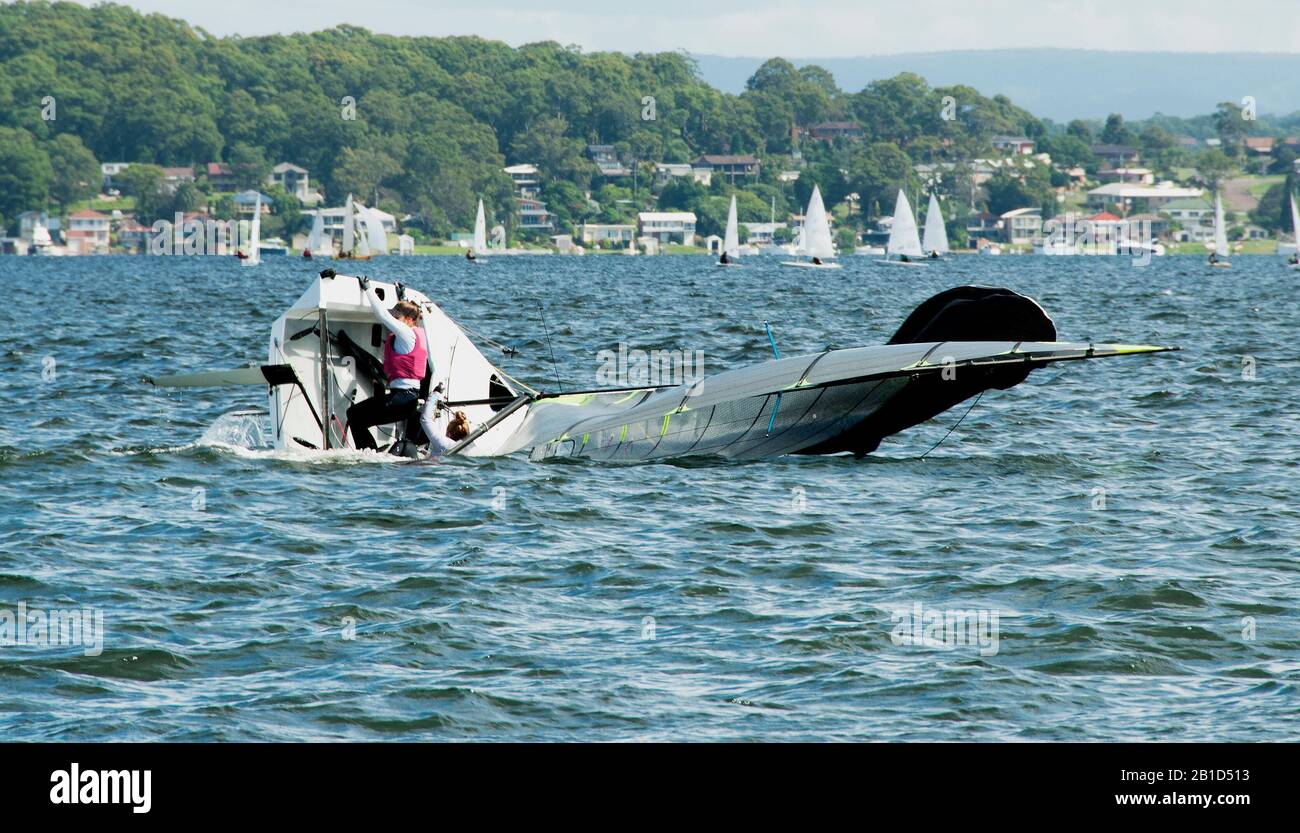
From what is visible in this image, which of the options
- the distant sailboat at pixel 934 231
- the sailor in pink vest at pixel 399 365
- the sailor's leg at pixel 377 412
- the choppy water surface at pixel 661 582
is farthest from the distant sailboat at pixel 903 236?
the sailor in pink vest at pixel 399 365

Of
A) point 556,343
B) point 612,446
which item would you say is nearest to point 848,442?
point 612,446

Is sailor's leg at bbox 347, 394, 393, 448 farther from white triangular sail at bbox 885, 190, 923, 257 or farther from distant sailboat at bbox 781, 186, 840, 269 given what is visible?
white triangular sail at bbox 885, 190, 923, 257

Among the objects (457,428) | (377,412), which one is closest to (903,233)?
(457,428)

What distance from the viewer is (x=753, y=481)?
1783 cm

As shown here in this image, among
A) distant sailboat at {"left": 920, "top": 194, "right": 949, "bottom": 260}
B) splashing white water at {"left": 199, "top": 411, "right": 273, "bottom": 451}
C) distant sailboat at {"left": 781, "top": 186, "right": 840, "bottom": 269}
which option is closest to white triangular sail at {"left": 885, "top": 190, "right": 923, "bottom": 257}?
distant sailboat at {"left": 781, "top": 186, "right": 840, "bottom": 269}

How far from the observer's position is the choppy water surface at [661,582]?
32.6ft

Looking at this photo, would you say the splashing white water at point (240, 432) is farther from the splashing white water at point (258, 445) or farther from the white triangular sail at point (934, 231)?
the white triangular sail at point (934, 231)

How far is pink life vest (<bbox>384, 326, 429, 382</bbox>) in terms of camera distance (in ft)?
60.5

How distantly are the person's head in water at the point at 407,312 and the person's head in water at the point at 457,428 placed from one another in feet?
6.17

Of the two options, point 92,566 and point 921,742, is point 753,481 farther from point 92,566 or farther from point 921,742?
point 921,742

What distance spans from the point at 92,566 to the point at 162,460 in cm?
584

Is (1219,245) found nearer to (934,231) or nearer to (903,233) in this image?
(934,231)

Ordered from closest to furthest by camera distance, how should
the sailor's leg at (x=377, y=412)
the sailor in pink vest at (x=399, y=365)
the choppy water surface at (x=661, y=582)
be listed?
the choppy water surface at (x=661, y=582), the sailor in pink vest at (x=399, y=365), the sailor's leg at (x=377, y=412)

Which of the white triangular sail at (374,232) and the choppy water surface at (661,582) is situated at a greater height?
the white triangular sail at (374,232)
